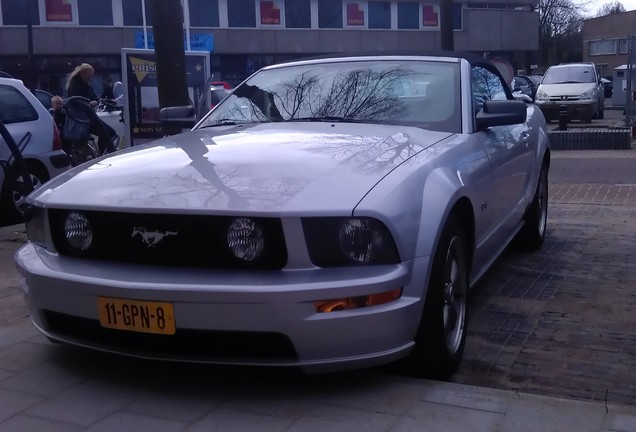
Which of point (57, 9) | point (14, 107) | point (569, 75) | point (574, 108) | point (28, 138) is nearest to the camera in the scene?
point (28, 138)

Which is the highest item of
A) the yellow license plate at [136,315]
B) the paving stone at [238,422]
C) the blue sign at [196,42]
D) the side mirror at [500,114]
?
the blue sign at [196,42]

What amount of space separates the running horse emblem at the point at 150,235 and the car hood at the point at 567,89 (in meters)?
21.2

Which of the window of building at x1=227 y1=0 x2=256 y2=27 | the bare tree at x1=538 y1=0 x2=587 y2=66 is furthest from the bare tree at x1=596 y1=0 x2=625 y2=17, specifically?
the window of building at x1=227 y1=0 x2=256 y2=27

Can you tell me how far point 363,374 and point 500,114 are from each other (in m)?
1.90

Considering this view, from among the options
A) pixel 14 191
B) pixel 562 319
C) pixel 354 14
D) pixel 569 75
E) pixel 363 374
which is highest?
pixel 354 14

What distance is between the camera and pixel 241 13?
4247 cm

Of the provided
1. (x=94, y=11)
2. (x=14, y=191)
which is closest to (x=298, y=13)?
(x=94, y=11)

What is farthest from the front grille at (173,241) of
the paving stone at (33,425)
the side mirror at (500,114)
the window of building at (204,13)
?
the window of building at (204,13)

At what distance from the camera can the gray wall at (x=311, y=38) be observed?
38719 mm

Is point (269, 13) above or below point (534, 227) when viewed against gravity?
above

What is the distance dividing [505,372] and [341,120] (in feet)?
5.50

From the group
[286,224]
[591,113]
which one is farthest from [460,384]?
[591,113]

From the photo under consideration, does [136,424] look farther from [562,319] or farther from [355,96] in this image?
[562,319]

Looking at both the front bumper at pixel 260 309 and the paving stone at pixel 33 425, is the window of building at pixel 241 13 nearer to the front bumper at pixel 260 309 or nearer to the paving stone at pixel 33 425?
the front bumper at pixel 260 309
